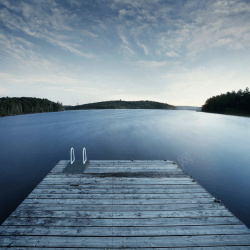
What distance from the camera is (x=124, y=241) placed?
459 centimetres

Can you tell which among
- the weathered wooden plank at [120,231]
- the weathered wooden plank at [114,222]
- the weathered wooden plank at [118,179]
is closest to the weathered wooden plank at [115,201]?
the weathered wooden plank at [114,222]

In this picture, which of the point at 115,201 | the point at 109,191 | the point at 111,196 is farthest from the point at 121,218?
the point at 109,191

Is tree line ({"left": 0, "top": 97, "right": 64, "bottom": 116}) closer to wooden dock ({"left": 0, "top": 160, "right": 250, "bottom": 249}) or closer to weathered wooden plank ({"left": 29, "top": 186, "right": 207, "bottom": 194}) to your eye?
weathered wooden plank ({"left": 29, "top": 186, "right": 207, "bottom": 194})

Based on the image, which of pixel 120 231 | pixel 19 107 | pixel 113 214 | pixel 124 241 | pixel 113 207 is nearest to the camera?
pixel 124 241

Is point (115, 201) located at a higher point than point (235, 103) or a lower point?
lower

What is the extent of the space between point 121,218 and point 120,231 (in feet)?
1.77

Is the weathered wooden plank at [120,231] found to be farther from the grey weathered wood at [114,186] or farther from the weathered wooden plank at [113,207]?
the grey weathered wood at [114,186]

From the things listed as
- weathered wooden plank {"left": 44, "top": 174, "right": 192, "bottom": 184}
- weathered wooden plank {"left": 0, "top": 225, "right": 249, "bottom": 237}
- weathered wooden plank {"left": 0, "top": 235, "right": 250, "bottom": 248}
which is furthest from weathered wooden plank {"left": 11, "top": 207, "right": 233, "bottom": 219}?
weathered wooden plank {"left": 44, "top": 174, "right": 192, "bottom": 184}

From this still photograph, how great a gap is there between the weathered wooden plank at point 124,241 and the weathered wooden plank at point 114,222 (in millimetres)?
492

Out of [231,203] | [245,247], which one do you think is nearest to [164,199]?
[245,247]

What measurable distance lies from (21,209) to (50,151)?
1668cm

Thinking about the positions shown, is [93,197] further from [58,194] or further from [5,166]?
[5,166]

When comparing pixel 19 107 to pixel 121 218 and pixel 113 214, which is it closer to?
pixel 113 214

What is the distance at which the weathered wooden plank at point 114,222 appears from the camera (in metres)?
5.16
